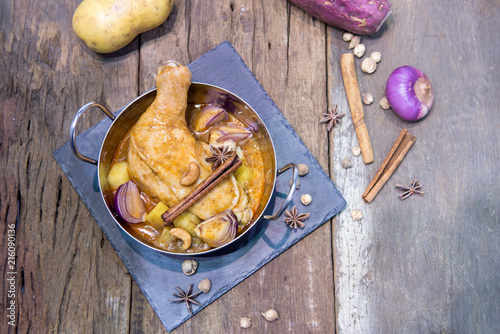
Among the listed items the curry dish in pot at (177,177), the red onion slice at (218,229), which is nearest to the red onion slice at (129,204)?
the curry dish in pot at (177,177)

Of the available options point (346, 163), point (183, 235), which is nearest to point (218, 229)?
point (183, 235)

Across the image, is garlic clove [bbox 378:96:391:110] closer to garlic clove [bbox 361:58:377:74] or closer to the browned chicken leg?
garlic clove [bbox 361:58:377:74]

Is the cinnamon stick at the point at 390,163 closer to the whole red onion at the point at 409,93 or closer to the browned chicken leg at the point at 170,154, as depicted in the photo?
the whole red onion at the point at 409,93

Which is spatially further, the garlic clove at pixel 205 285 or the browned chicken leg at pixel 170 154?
the garlic clove at pixel 205 285

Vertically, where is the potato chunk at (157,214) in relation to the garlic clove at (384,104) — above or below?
above

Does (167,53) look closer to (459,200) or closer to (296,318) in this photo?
(296,318)

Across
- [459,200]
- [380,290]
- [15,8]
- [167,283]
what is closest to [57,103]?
[15,8]

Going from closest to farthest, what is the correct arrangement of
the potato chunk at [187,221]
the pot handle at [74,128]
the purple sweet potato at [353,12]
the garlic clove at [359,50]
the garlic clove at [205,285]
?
1. the pot handle at [74,128]
2. the potato chunk at [187,221]
3. the garlic clove at [205,285]
4. the purple sweet potato at [353,12]
5. the garlic clove at [359,50]

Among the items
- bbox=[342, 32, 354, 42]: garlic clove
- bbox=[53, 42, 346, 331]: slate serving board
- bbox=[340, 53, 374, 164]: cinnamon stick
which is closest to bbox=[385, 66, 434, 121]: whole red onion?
A: bbox=[340, 53, 374, 164]: cinnamon stick
